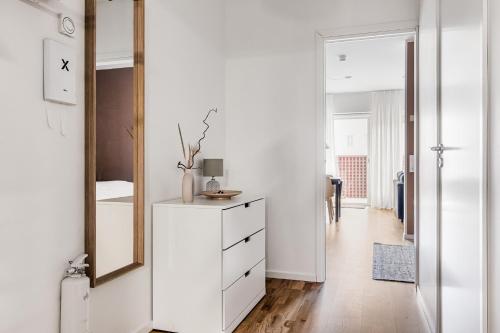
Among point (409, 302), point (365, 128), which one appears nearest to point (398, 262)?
point (409, 302)

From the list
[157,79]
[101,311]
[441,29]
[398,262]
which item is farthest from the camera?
[398,262]

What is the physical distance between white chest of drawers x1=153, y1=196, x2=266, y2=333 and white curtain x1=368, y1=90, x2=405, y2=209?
6690 mm

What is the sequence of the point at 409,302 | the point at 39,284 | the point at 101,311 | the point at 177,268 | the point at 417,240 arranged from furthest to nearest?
1. the point at 417,240
2. the point at 409,302
3. the point at 177,268
4. the point at 101,311
5. the point at 39,284

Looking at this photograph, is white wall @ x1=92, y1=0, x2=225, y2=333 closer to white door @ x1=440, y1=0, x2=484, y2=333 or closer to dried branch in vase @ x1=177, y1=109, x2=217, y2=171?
dried branch in vase @ x1=177, y1=109, x2=217, y2=171

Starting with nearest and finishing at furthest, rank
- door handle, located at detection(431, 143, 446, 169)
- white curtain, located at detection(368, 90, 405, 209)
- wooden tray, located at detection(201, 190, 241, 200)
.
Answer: door handle, located at detection(431, 143, 446, 169), wooden tray, located at detection(201, 190, 241, 200), white curtain, located at detection(368, 90, 405, 209)

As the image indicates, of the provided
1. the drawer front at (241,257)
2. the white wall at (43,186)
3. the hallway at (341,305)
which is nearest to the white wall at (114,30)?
the white wall at (43,186)

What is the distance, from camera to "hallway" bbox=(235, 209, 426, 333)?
235 centimetres

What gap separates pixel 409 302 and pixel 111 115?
240 cm

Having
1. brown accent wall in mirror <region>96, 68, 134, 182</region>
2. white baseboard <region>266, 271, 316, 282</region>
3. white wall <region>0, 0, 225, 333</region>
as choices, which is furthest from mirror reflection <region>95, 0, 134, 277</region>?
white baseboard <region>266, 271, 316, 282</region>

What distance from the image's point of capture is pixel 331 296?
9.45 feet

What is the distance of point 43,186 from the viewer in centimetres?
156

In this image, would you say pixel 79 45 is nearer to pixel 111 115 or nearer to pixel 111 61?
pixel 111 61

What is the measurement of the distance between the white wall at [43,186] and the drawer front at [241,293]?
1.57 feet

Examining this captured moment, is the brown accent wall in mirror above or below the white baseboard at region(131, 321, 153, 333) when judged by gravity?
above
